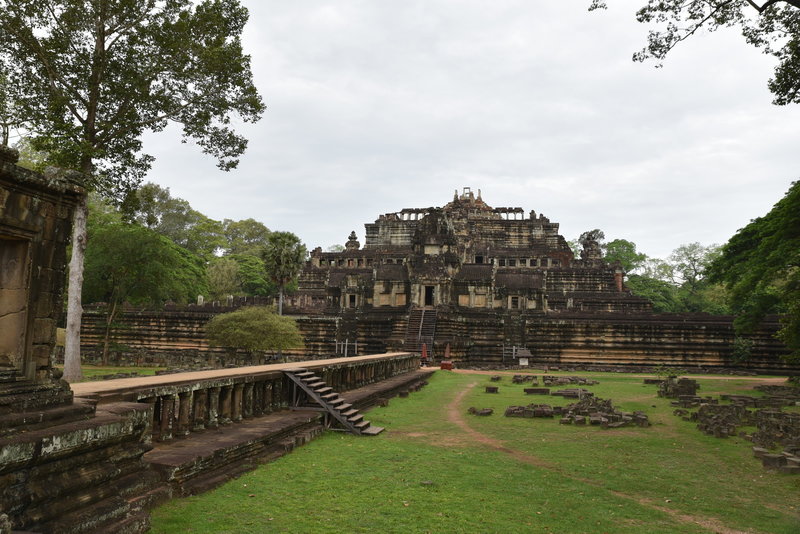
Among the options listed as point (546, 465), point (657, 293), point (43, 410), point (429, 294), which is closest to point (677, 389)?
point (546, 465)

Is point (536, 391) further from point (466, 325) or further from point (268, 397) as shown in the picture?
point (466, 325)

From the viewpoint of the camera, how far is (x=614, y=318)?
36219 mm

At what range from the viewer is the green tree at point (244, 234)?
80.8 meters

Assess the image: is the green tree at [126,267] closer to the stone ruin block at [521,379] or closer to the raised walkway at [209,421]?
the raised walkway at [209,421]

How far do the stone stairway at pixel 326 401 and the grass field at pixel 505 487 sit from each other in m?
0.37

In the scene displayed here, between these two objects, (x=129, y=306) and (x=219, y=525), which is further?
(x=129, y=306)

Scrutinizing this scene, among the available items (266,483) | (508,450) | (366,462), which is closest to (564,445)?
(508,450)

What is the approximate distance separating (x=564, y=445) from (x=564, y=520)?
4994 millimetres

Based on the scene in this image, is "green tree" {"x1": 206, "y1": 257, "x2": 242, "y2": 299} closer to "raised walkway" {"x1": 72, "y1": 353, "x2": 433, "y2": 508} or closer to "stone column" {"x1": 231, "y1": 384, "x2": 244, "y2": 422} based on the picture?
"raised walkway" {"x1": 72, "y1": 353, "x2": 433, "y2": 508}

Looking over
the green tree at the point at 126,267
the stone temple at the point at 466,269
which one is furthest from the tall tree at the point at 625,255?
the green tree at the point at 126,267

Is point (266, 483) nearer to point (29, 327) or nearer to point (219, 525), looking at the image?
point (219, 525)

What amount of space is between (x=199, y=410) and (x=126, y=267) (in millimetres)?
24050

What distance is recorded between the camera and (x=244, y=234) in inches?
3265

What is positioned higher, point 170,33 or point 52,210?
point 170,33
